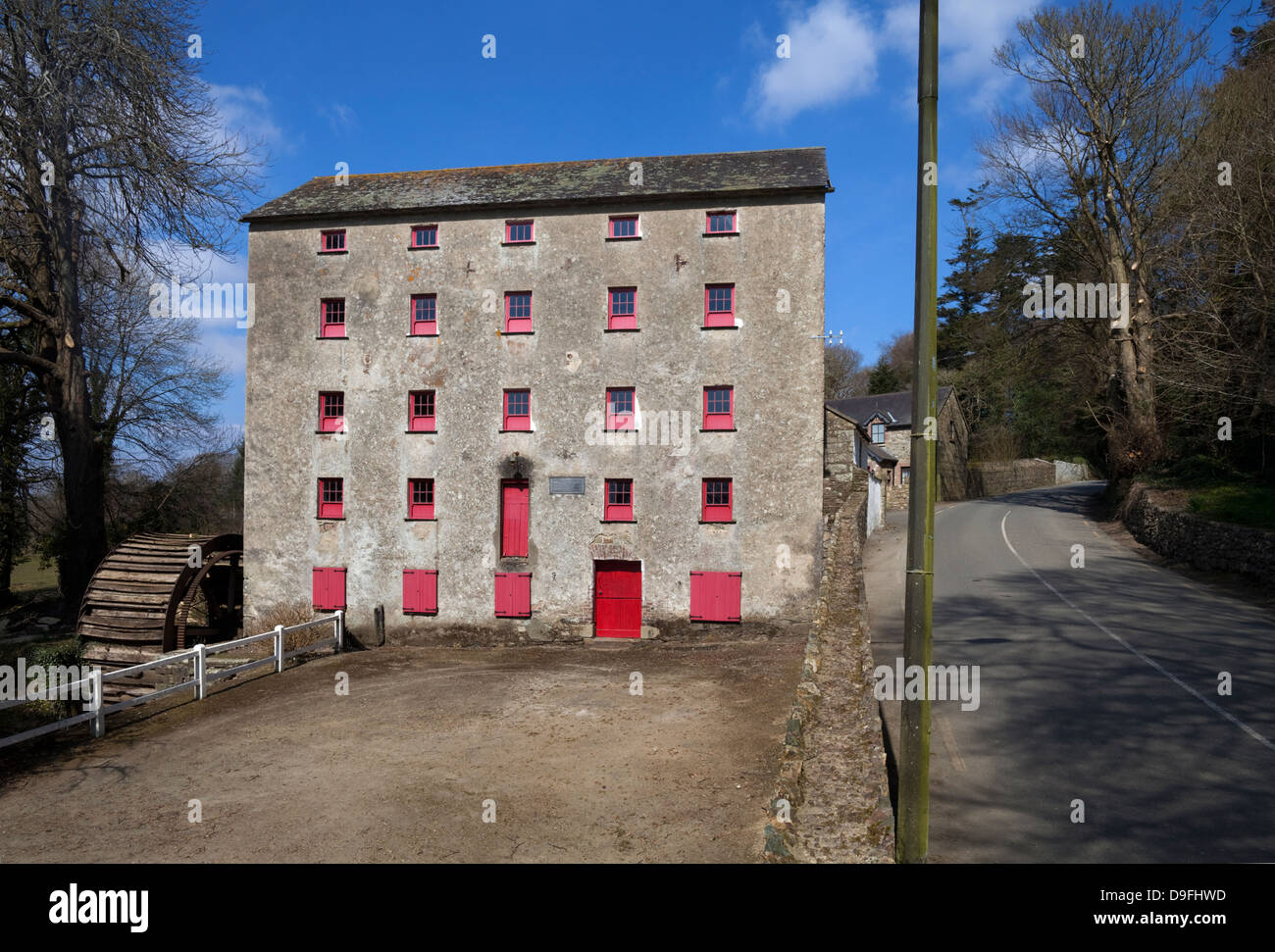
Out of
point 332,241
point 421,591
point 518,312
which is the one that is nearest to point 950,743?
point 421,591

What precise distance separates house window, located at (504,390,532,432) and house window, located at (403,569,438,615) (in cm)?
493

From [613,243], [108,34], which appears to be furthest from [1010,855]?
[108,34]

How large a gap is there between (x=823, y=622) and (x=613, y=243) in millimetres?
12326

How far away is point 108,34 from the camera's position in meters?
17.7

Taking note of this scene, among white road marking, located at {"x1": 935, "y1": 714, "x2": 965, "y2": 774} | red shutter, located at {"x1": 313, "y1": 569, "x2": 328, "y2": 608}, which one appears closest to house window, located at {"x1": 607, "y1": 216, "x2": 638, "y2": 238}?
red shutter, located at {"x1": 313, "y1": 569, "x2": 328, "y2": 608}

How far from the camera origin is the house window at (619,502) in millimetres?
21281

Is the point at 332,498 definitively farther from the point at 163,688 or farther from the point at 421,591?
the point at 163,688

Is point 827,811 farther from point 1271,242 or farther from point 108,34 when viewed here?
point 108,34

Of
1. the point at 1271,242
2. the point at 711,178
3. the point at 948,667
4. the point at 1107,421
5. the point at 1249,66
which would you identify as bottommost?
the point at 948,667

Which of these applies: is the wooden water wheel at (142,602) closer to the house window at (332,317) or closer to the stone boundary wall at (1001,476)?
the house window at (332,317)

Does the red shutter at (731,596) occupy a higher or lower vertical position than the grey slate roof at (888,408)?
lower

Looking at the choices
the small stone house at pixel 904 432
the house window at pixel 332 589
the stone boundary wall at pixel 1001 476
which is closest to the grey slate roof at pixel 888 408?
the small stone house at pixel 904 432

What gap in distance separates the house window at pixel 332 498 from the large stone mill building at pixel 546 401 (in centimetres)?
7

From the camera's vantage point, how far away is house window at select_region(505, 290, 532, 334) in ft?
71.4
